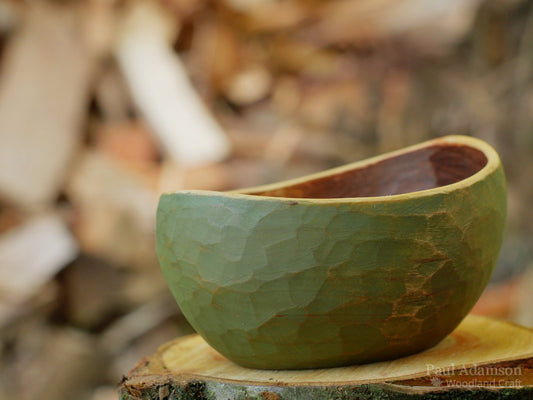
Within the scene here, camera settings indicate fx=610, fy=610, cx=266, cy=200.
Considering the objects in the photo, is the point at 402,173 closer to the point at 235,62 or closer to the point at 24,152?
the point at 24,152

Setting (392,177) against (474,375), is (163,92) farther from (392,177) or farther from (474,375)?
(474,375)

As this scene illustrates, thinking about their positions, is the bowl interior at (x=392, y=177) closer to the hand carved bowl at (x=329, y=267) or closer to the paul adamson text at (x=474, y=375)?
the hand carved bowl at (x=329, y=267)

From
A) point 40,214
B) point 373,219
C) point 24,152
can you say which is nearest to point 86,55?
point 24,152

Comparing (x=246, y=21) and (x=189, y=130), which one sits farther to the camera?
(x=246, y=21)

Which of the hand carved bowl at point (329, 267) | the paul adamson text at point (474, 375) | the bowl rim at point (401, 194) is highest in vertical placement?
the bowl rim at point (401, 194)

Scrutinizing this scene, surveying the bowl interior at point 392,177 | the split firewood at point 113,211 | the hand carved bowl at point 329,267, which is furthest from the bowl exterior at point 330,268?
the split firewood at point 113,211

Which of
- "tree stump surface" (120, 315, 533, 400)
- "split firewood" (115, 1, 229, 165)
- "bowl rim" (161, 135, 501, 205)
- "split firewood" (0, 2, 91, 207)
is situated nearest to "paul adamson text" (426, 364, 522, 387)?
"tree stump surface" (120, 315, 533, 400)
